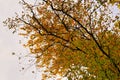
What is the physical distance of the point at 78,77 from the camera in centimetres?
1867

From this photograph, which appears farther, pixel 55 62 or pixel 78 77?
pixel 55 62

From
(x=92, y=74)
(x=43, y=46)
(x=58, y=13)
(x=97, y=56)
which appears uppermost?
(x=58, y=13)

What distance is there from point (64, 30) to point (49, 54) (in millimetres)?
2477

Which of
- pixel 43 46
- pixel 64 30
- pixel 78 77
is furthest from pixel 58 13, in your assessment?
pixel 78 77

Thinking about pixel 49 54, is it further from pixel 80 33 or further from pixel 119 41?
pixel 119 41

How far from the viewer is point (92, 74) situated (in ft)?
59.9

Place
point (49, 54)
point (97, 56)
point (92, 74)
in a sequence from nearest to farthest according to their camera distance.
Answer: point (97, 56) < point (92, 74) < point (49, 54)

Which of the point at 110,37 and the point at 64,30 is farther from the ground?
the point at 64,30

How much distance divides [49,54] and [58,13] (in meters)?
4.05

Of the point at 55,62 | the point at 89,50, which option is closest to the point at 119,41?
the point at 89,50

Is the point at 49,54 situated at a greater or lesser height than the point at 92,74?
greater

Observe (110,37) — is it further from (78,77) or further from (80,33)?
(78,77)

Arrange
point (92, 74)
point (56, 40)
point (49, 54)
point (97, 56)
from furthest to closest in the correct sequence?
point (49, 54), point (56, 40), point (92, 74), point (97, 56)

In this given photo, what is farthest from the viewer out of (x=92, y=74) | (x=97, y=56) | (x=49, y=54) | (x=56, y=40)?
(x=49, y=54)
